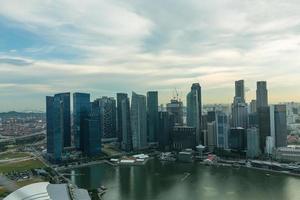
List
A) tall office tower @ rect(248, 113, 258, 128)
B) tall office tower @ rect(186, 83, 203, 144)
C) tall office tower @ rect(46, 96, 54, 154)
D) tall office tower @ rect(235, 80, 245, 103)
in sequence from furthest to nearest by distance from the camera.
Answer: tall office tower @ rect(235, 80, 245, 103), tall office tower @ rect(186, 83, 203, 144), tall office tower @ rect(248, 113, 258, 128), tall office tower @ rect(46, 96, 54, 154)

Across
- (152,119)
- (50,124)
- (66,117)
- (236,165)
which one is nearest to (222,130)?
(236,165)

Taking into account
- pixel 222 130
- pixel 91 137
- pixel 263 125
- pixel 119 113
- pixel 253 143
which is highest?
pixel 119 113

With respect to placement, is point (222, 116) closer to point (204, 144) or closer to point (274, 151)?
point (204, 144)

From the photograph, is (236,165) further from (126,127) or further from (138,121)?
(126,127)

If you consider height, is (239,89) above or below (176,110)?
above

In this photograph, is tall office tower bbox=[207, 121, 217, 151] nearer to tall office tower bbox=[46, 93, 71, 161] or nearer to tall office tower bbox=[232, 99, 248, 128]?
tall office tower bbox=[232, 99, 248, 128]

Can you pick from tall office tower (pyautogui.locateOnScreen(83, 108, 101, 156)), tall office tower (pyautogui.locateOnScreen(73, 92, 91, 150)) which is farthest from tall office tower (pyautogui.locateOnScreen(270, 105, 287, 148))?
tall office tower (pyautogui.locateOnScreen(73, 92, 91, 150))

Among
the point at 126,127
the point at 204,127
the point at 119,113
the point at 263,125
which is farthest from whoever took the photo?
the point at 119,113
